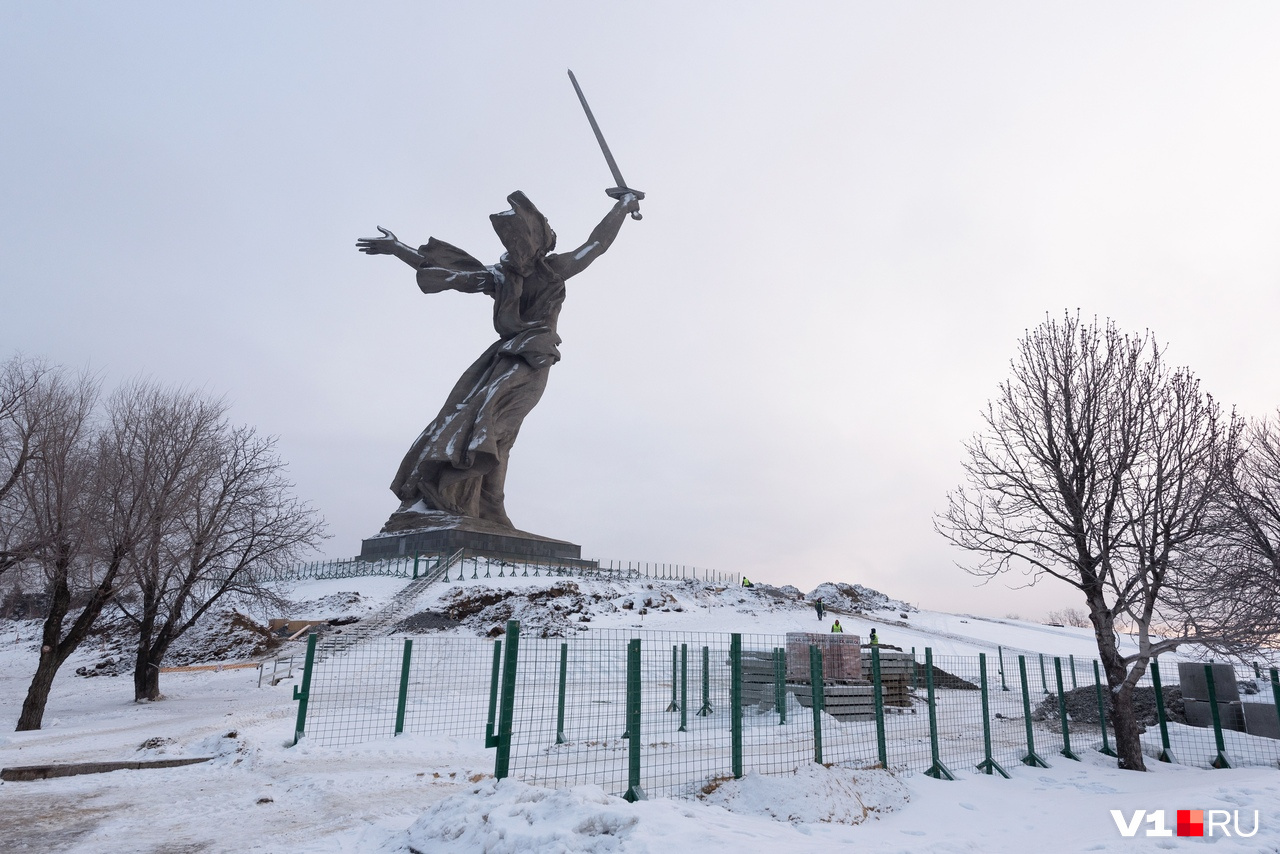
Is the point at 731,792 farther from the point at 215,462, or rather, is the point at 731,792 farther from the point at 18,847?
the point at 215,462

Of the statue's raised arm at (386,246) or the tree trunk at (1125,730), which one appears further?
the statue's raised arm at (386,246)

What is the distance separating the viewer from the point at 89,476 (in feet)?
52.5

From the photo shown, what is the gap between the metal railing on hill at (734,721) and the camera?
341 inches

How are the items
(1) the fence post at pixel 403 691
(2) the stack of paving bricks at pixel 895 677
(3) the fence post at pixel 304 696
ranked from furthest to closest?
(2) the stack of paving bricks at pixel 895 677
(1) the fence post at pixel 403 691
(3) the fence post at pixel 304 696

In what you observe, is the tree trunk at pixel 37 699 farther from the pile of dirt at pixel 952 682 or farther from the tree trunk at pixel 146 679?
the pile of dirt at pixel 952 682

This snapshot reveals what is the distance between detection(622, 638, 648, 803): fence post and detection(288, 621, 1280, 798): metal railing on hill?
0.06 feet

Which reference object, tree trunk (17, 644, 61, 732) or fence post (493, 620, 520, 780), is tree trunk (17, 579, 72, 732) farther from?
fence post (493, 620, 520, 780)

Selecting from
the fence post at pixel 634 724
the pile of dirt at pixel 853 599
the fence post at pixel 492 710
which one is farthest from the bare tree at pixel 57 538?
the pile of dirt at pixel 853 599

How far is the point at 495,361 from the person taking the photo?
126 feet

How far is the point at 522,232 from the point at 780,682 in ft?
89.2

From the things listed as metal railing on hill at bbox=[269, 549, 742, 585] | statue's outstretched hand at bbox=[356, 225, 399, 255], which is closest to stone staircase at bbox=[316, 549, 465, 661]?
metal railing on hill at bbox=[269, 549, 742, 585]

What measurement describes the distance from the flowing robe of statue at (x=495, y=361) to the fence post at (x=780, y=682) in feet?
76.5

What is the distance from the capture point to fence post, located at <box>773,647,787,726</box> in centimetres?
1262

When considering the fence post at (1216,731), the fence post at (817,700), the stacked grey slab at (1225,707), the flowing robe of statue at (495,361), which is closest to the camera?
the fence post at (817,700)
